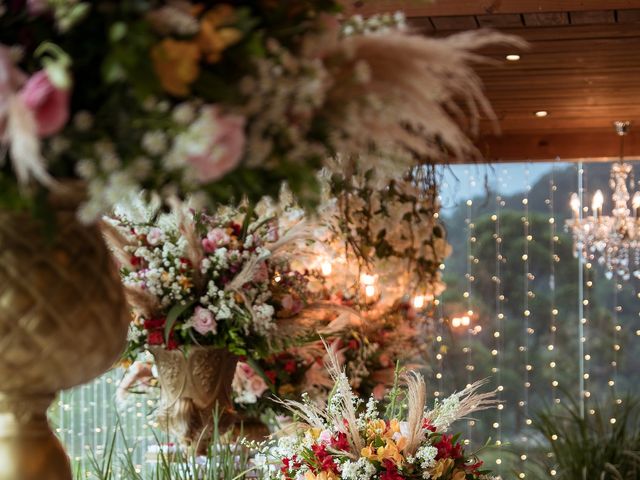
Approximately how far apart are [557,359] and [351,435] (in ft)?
23.8

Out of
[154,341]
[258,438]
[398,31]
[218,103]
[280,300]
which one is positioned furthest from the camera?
[258,438]

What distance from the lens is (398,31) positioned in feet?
3.46

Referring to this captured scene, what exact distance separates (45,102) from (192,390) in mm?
2129

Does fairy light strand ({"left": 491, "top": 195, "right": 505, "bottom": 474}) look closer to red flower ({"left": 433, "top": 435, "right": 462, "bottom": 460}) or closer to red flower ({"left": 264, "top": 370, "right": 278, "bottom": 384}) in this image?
red flower ({"left": 264, "top": 370, "right": 278, "bottom": 384})

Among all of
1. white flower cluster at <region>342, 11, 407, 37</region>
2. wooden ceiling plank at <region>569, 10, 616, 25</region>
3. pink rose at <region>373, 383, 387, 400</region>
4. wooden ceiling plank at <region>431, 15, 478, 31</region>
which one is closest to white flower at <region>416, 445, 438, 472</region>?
white flower cluster at <region>342, 11, 407, 37</region>

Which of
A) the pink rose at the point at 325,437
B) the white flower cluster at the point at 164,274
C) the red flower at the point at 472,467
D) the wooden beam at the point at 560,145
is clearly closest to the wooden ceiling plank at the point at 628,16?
the white flower cluster at the point at 164,274

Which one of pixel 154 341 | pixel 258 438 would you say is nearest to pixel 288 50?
pixel 154 341

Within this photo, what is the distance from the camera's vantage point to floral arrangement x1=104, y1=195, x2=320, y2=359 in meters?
2.93

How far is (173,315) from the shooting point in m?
2.89

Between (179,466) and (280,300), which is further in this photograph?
→ (280,300)

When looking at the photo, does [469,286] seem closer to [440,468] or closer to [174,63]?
[440,468]

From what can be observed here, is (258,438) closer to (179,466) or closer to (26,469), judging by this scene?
(179,466)

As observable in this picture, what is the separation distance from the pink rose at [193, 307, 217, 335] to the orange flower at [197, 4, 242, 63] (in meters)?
2.04

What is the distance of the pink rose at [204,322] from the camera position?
2934 millimetres
